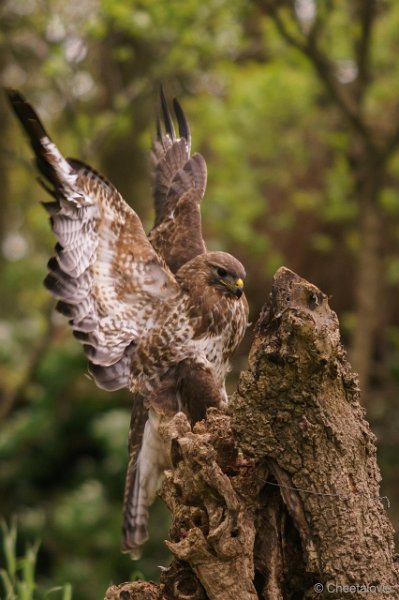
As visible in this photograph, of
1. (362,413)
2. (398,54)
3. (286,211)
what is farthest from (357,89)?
(362,413)

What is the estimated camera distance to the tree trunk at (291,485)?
113 inches

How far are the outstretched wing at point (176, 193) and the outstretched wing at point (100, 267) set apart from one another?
0.46 metres

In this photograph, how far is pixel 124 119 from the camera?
8.62 meters

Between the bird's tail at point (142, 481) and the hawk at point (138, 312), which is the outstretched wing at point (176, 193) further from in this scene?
the bird's tail at point (142, 481)

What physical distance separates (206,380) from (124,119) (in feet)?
16.0

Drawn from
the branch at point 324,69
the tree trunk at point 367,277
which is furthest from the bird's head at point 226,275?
the tree trunk at point 367,277

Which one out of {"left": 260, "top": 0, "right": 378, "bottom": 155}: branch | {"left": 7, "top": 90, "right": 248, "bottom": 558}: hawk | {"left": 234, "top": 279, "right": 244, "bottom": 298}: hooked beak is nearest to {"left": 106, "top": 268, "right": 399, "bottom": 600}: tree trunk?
{"left": 7, "top": 90, "right": 248, "bottom": 558}: hawk

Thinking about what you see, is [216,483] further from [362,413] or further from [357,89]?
[357,89]

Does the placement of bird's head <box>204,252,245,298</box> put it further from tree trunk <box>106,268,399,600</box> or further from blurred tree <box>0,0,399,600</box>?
blurred tree <box>0,0,399,600</box>

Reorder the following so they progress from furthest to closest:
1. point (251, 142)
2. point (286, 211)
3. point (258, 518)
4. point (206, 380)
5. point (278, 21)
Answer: point (286, 211), point (251, 142), point (278, 21), point (206, 380), point (258, 518)

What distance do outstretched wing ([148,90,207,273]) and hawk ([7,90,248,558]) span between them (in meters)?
0.18

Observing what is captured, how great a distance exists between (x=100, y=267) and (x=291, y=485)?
173cm

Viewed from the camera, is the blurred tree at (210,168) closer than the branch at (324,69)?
No

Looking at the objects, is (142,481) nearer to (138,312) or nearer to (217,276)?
(138,312)
